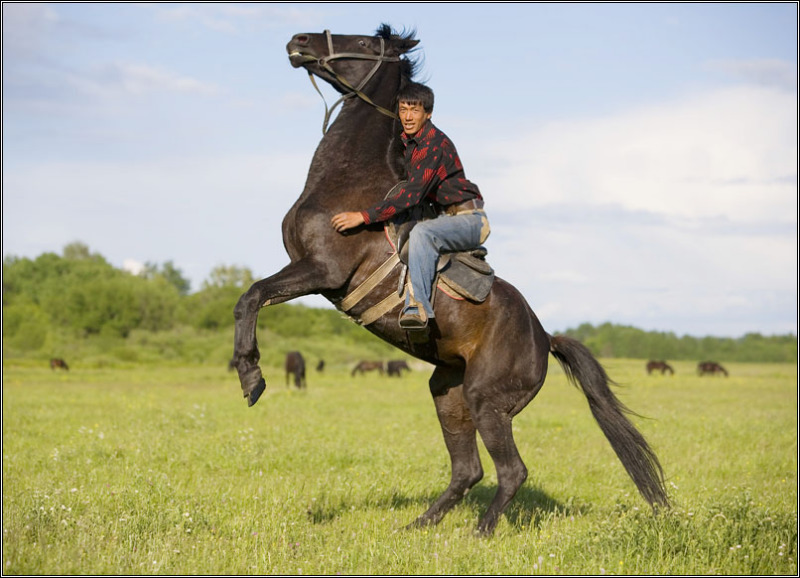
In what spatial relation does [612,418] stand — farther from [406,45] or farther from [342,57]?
[342,57]

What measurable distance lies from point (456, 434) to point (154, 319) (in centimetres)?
6201

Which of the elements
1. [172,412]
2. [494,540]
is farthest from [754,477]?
[172,412]

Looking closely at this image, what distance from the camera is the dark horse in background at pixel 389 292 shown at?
612cm

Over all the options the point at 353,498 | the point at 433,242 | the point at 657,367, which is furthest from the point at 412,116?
the point at 657,367

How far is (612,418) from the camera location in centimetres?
745

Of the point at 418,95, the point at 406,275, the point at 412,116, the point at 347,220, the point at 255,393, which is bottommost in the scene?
the point at 255,393

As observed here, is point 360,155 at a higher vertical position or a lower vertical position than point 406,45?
lower

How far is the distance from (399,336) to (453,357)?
619 millimetres

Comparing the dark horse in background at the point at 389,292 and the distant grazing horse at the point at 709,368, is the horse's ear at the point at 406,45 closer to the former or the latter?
the dark horse in background at the point at 389,292

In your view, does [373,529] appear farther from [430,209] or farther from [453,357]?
[430,209]

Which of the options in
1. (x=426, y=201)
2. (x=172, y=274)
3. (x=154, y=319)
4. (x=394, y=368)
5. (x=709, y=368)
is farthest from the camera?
(x=172, y=274)

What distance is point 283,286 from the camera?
231 inches

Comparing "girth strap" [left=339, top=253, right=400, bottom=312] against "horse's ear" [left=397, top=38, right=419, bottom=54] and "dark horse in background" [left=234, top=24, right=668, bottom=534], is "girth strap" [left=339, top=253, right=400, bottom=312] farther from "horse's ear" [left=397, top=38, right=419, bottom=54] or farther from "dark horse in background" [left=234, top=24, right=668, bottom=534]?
"horse's ear" [left=397, top=38, right=419, bottom=54]

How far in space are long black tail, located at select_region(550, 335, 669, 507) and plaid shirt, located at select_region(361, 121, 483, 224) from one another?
6.29ft
